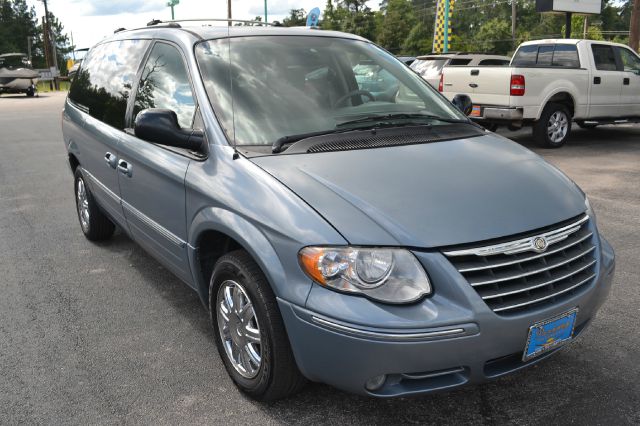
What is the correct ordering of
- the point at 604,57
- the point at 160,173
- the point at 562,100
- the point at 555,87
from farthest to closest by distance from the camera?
1. the point at 604,57
2. the point at 562,100
3. the point at 555,87
4. the point at 160,173

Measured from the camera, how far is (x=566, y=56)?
37.0ft

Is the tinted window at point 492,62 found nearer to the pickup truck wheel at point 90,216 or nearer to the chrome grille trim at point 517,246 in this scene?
the pickup truck wheel at point 90,216

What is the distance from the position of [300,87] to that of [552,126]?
8556 millimetres

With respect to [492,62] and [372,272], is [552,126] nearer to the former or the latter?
[492,62]

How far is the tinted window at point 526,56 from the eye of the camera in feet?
38.4

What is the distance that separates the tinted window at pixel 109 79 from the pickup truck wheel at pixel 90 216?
2.33 feet

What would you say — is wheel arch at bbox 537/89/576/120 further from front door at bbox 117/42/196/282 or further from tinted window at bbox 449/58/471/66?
front door at bbox 117/42/196/282

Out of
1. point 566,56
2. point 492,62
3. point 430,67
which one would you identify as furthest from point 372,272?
point 492,62

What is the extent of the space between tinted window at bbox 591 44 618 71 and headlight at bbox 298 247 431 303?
1047 cm

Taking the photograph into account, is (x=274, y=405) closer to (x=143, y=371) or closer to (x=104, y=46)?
(x=143, y=371)

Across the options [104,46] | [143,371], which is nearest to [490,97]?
[104,46]

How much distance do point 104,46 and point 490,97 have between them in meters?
7.16

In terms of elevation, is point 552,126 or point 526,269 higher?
point 526,269

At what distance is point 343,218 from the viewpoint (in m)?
2.41
